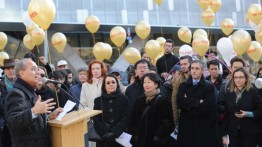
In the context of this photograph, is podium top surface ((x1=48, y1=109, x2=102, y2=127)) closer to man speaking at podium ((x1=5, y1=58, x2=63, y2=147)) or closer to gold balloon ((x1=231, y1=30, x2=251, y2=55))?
man speaking at podium ((x1=5, y1=58, x2=63, y2=147))

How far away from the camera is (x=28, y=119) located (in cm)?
348

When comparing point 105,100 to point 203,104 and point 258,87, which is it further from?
point 258,87

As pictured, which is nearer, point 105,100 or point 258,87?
point 105,100

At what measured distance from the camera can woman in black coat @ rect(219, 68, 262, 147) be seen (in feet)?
17.5

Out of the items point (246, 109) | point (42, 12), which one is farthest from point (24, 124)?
point (42, 12)

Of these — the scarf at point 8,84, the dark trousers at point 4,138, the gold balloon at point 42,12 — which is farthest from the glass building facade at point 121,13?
the dark trousers at point 4,138

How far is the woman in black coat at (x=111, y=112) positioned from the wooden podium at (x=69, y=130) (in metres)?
1.41

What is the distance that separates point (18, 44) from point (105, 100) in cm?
1956

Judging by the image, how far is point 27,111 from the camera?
351 cm

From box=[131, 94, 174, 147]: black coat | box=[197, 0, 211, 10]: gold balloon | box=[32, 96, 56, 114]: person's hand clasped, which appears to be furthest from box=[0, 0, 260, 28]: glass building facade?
box=[32, 96, 56, 114]: person's hand clasped

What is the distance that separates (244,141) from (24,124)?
127 inches

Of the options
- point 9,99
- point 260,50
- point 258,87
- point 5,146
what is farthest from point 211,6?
point 9,99

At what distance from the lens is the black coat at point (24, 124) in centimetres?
353

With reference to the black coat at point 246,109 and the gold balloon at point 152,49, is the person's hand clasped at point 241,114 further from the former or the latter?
the gold balloon at point 152,49
